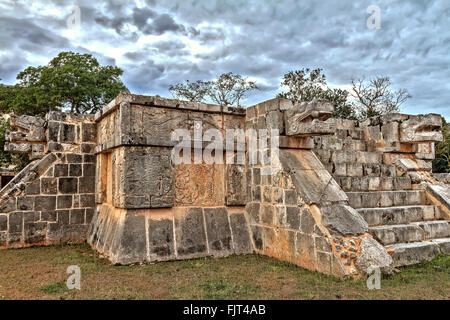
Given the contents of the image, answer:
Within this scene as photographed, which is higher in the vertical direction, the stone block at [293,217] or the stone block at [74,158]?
the stone block at [74,158]

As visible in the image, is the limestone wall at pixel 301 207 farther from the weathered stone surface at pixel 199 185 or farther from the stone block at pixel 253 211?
the weathered stone surface at pixel 199 185

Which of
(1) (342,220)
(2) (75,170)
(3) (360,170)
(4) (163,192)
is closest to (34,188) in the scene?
(2) (75,170)

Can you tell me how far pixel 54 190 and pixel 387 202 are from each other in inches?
229

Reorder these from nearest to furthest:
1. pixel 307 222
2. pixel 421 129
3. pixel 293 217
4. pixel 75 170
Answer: pixel 307 222 → pixel 293 217 → pixel 421 129 → pixel 75 170

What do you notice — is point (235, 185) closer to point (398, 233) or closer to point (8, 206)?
point (398, 233)

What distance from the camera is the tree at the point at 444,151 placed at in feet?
55.3

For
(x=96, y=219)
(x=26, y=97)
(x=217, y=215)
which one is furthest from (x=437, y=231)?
(x=26, y=97)

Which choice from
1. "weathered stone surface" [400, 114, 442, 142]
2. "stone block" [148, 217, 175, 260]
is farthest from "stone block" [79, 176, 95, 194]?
"weathered stone surface" [400, 114, 442, 142]

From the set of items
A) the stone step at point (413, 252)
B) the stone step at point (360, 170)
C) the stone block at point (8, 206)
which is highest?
the stone step at point (360, 170)

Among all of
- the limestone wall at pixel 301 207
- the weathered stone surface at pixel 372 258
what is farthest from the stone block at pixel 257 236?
the weathered stone surface at pixel 372 258

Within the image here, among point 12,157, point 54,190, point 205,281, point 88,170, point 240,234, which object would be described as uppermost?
point 12,157

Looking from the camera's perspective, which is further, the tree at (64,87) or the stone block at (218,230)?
the tree at (64,87)

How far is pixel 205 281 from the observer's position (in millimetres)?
3912

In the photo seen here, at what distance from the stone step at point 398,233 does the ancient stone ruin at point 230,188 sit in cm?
2
